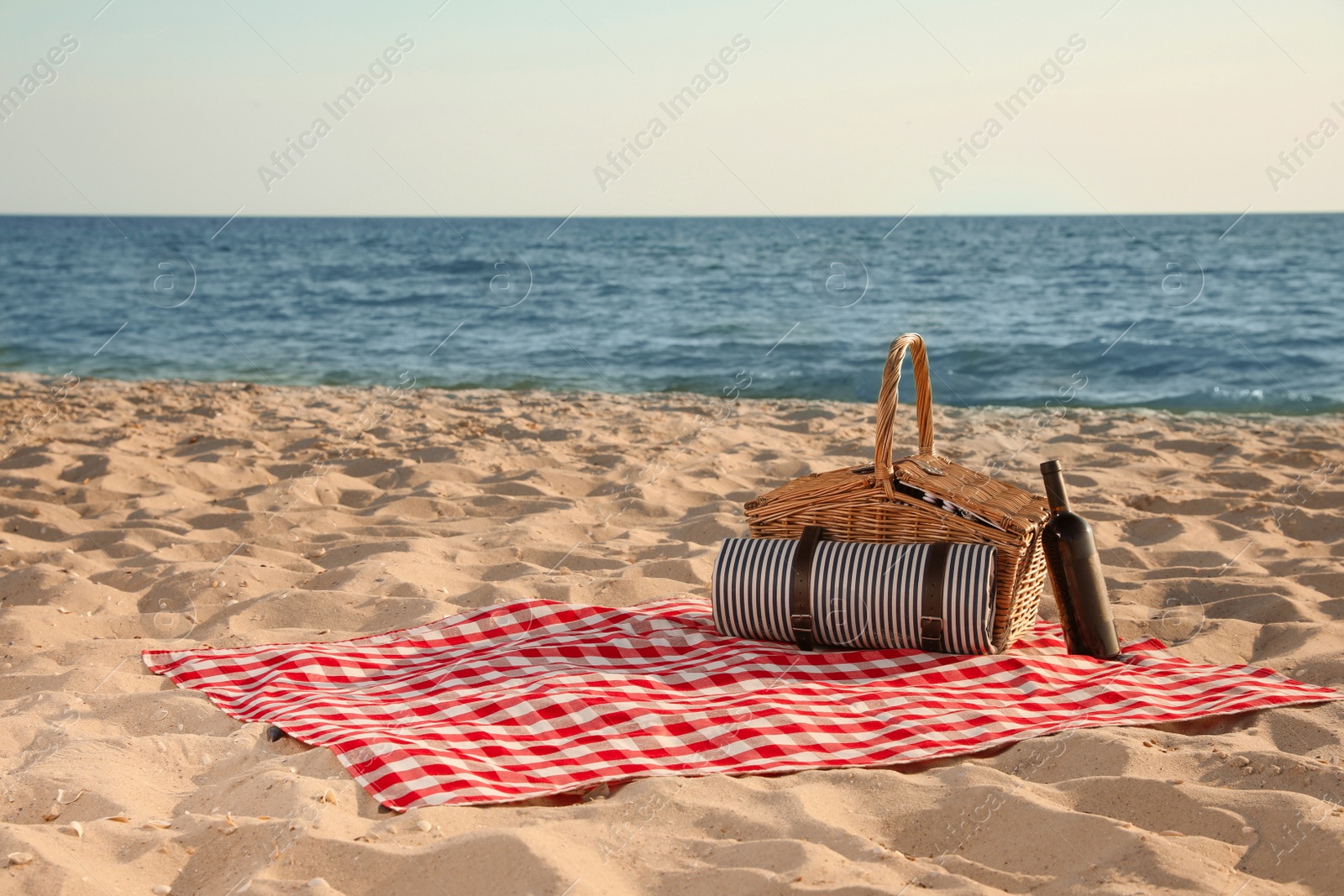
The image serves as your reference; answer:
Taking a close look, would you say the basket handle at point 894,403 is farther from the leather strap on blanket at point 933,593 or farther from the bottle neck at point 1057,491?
the bottle neck at point 1057,491

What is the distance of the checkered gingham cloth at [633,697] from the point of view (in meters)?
2.43

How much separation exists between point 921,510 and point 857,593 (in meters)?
0.31

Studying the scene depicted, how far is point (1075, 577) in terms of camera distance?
3.00 metres

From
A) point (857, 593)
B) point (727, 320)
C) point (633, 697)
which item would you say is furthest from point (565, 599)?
point (727, 320)

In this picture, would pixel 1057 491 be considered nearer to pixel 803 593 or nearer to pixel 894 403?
pixel 894 403

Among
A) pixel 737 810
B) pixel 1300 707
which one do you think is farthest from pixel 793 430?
pixel 737 810

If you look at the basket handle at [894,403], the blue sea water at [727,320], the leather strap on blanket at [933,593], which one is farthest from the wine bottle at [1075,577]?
the blue sea water at [727,320]

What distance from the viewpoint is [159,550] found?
13.7 ft

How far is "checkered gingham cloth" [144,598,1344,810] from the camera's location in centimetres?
243

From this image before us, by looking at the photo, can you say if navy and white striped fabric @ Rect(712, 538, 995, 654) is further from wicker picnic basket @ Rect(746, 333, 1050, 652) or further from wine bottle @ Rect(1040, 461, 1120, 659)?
wine bottle @ Rect(1040, 461, 1120, 659)

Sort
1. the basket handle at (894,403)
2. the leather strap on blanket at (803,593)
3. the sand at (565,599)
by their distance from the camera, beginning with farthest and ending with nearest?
the leather strap on blanket at (803,593), the basket handle at (894,403), the sand at (565,599)

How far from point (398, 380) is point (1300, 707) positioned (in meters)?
9.09

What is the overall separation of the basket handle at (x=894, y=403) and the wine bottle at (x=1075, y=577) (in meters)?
0.43

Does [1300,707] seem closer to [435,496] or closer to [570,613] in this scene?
[570,613]
